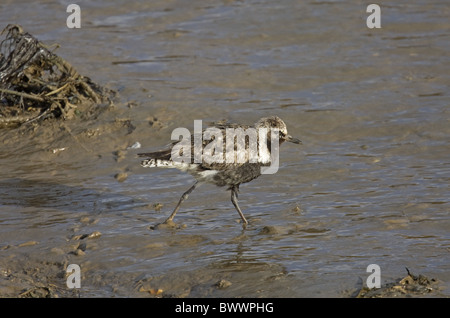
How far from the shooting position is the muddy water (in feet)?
22.6

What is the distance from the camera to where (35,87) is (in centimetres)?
1060

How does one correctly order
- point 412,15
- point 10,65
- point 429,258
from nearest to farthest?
point 429,258 < point 10,65 < point 412,15

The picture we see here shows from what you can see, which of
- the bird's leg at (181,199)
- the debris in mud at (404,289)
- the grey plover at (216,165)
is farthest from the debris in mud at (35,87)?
the debris in mud at (404,289)

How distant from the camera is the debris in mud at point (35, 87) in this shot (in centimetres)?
1033

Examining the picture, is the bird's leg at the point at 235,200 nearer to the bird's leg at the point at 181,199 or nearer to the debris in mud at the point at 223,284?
the bird's leg at the point at 181,199

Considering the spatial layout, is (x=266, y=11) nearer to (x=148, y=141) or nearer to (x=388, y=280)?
(x=148, y=141)

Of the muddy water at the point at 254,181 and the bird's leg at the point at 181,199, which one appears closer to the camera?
the muddy water at the point at 254,181

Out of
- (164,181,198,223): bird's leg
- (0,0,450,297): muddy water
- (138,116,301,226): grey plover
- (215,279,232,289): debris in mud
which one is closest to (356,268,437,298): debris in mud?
(0,0,450,297): muddy water

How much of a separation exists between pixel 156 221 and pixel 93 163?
1.82 m

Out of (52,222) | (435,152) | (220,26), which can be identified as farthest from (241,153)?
(220,26)

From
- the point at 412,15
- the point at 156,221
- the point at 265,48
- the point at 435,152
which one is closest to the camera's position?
the point at 156,221

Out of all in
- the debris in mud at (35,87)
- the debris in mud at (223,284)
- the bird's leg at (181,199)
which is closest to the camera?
the debris in mud at (223,284)

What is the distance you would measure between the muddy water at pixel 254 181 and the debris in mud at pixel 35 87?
255 mm

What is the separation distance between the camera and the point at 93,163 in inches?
375
